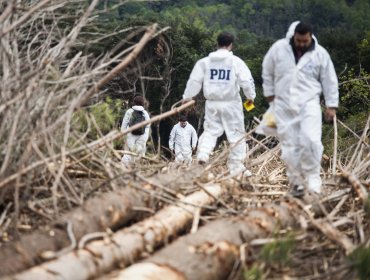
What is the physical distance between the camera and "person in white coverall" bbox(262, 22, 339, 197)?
5105 millimetres

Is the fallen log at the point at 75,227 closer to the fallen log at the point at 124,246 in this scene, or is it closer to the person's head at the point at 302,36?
the fallen log at the point at 124,246

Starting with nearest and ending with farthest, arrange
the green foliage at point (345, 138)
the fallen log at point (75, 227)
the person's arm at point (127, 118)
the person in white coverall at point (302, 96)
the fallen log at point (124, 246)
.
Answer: the fallen log at point (124, 246) → the fallen log at point (75, 227) → the person in white coverall at point (302, 96) → the person's arm at point (127, 118) → the green foliage at point (345, 138)

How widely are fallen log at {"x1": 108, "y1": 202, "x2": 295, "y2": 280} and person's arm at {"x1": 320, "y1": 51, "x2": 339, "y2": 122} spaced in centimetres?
144

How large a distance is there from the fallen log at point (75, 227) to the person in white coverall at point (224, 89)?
2355 mm

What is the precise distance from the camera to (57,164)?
14.1 ft

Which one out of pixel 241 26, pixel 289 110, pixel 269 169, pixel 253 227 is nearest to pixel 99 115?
pixel 289 110

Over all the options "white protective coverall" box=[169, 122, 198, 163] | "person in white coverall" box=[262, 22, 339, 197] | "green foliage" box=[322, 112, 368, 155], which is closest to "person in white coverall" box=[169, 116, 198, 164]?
"white protective coverall" box=[169, 122, 198, 163]

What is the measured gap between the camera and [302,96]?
5.15 metres

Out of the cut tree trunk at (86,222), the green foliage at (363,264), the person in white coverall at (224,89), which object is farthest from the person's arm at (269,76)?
the green foliage at (363,264)

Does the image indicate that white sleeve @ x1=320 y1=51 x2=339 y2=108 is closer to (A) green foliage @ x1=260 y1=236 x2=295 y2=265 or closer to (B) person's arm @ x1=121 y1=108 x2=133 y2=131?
(A) green foliage @ x1=260 y1=236 x2=295 y2=265

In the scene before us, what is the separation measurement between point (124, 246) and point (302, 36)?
2426 mm

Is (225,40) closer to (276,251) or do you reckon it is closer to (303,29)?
(303,29)

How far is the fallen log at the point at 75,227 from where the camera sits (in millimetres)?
3357

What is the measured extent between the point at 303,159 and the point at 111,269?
2286 millimetres
